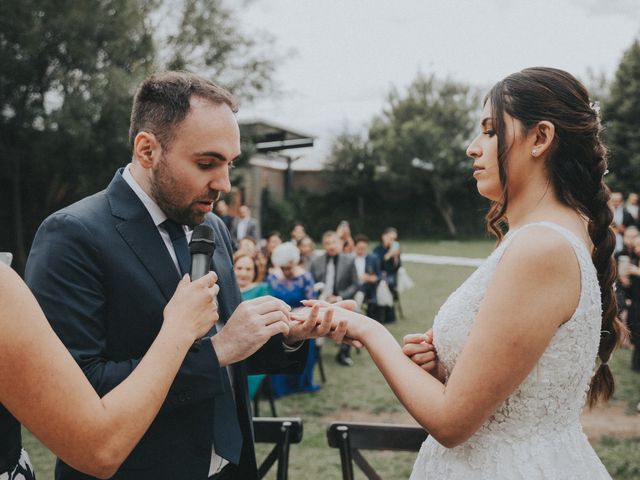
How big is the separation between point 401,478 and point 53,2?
38.4 ft

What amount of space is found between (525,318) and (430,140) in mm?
36513

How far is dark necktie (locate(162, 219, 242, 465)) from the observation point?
6.11ft

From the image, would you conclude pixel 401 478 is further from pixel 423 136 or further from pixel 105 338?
pixel 423 136

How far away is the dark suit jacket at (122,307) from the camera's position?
5.15ft

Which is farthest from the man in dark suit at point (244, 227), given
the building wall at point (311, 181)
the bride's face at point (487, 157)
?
the building wall at point (311, 181)

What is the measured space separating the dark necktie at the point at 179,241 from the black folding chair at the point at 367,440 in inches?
57.8

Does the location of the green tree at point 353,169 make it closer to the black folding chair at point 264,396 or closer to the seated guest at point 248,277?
the black folding chair at point 264,396

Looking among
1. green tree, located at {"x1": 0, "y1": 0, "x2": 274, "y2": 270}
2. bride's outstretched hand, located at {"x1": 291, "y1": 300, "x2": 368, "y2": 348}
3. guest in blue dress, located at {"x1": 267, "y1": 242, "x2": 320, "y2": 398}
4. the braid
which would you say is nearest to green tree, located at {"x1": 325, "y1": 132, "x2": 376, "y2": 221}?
green tree, located at {"x1": 0, "y1": 0, "x2": 274, "y2": 270}

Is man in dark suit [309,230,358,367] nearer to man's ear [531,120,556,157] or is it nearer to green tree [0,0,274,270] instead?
green tree [0,0,274,270]

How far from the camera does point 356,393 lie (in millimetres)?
7117

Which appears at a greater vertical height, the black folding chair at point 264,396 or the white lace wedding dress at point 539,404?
the white lace wedding dress at point 539,404

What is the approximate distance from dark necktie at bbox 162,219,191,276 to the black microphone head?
0.17m

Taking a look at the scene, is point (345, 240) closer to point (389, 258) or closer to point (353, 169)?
point (389, 258)

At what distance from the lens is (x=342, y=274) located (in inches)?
352
